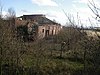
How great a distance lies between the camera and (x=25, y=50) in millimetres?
14617

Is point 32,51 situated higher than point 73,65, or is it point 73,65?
point 32,51

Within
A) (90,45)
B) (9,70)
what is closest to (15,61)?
(9,70)

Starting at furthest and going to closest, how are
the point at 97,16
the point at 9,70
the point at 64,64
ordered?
the point at 64,64 → the point at 9,70 → the point at 97,16

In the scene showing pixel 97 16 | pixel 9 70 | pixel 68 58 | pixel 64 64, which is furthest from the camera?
pixel 68 58

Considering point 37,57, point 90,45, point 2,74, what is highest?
point 90,45

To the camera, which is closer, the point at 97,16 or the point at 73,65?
the point at 97,16

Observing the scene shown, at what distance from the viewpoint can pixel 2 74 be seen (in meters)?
14.4

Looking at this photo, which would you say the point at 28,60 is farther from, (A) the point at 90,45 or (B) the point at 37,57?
(A) the point at 90,45

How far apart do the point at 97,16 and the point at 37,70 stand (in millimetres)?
11824

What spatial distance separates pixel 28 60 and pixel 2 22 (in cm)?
298

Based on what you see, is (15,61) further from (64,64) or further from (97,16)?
(97,16)

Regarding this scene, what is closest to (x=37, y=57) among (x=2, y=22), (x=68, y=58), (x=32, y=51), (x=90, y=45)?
(x=32, y=51)

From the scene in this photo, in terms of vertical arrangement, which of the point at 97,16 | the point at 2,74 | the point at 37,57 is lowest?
the point at 2,74

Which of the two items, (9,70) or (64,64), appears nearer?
(9,70)
